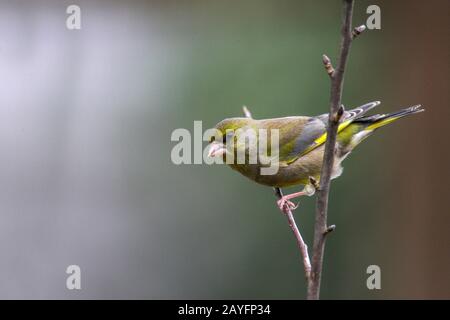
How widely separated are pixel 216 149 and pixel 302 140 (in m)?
0.55

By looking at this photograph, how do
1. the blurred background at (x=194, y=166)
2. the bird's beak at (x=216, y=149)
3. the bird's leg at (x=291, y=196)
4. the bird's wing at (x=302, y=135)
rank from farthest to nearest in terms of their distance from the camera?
the blurred background at (x=194, y=166), the bird's wing at (x=302, y=135), the bird's beak at (x=216, y=149), the bird's leg at (x=291, y=196)

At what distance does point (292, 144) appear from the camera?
354 cm

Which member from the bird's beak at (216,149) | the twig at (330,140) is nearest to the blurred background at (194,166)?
the bird's beak at (216,149)

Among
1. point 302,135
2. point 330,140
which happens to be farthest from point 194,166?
point 330,140

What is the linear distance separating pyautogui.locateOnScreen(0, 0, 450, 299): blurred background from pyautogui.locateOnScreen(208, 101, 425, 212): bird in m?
1.27

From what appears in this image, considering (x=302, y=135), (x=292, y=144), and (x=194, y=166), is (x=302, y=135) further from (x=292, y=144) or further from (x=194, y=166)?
(x=194, y=166)

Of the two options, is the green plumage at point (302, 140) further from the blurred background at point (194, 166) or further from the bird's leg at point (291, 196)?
the blurred background at point (194, 166)

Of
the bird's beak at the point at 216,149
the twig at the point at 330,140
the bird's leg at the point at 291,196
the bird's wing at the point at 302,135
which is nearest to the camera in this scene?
the twig at the point at 330,140

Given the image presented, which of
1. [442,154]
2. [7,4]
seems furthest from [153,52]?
[442,154]

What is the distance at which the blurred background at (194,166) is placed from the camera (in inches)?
193

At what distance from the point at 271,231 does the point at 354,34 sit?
10.5ft

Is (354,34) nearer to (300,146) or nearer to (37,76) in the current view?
(300,146)

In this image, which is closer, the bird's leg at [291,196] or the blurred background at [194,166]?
the bird's leg at [291,196]

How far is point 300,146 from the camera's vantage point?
3.54 metres
